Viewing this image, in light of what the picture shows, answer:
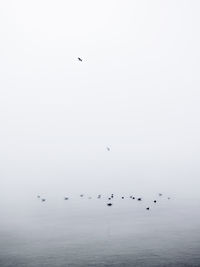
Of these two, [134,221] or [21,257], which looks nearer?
[21,257]

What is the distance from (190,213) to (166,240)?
51746 mm

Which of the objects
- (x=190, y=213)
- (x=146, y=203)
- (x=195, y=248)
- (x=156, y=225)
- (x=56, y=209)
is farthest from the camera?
(x=146, y=203)

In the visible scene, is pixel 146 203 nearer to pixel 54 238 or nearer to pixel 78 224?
pixel 78 224

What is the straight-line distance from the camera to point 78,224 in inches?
5359

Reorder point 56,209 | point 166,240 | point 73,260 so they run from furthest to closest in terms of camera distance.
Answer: point 56,209 → point 166,240 → point 73,260

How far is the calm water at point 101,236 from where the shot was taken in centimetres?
8931

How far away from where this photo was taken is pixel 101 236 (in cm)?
11444

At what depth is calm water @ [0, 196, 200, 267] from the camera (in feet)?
293

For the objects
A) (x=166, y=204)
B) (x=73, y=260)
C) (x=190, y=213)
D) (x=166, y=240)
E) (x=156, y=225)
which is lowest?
(x=73, y=260)

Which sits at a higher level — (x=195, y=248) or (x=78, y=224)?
(x=78, y=224)

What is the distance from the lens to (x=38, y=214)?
547 ft

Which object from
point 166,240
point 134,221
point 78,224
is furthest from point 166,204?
point 166,240

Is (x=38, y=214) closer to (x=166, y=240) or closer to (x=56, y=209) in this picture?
(x=56, y=209)

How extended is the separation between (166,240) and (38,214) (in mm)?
75052
